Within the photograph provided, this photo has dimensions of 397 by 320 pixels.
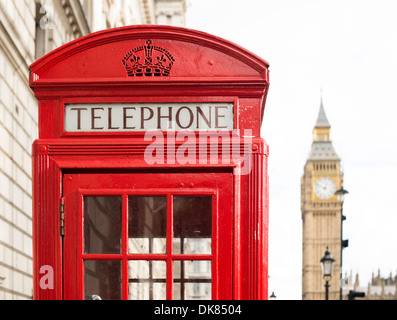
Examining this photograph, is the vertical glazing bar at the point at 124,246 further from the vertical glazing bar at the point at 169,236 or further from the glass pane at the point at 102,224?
the vertical glazing bar at the point at 169,236

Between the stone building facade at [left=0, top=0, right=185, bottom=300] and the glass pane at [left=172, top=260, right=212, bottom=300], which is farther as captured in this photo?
the stone building facade at [left=0, top=0, right=185, bottom=300]

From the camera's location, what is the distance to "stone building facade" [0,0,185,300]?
27.9 feet

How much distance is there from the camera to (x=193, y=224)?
11.7ft

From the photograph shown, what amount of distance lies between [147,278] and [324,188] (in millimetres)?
113536

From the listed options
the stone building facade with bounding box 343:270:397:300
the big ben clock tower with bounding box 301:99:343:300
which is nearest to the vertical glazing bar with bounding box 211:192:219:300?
the stone building facade with bounding box 343:270:397:300

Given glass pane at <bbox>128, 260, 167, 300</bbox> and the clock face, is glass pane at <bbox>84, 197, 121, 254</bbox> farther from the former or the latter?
the clock face

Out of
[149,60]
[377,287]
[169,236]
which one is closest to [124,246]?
[169,236]

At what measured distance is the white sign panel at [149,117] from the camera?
357 centimetres

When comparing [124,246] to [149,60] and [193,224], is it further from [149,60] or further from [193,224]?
[149,60]

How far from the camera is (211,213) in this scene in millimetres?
3562

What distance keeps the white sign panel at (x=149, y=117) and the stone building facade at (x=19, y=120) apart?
5079mm

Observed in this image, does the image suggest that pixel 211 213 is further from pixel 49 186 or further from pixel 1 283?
pixel 1 283

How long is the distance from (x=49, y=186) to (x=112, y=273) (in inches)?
21.1

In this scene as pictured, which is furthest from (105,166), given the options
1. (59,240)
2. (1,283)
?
(1,283)
